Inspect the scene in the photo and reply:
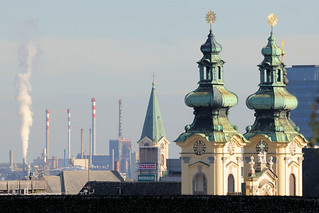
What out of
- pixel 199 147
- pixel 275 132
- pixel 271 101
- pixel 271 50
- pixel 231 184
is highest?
pixel 271 50

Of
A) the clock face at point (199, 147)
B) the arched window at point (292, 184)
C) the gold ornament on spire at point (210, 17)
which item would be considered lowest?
the arched window at point (292, 184)

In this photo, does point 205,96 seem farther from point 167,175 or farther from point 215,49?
point 167,175

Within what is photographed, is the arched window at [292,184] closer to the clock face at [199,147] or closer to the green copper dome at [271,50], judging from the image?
the clock face at [199,147]

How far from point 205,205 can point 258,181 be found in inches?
2095

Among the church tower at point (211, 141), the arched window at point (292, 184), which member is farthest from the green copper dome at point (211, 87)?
the arched window at point (292, 184)

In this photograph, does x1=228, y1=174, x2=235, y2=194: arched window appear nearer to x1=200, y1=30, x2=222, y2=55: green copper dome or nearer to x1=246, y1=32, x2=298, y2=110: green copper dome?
x1=246, y1=32, x2=298, y2=110: green copper dome

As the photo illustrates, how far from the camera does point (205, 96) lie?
474 ft

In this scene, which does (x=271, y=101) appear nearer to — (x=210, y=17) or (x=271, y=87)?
(x=271, y=87)

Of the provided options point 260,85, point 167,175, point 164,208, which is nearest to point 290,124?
point 260,85

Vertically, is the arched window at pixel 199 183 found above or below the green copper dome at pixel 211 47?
below

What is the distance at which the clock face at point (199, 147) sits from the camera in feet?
468

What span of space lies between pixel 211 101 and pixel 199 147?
450cm

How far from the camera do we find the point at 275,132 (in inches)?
5694

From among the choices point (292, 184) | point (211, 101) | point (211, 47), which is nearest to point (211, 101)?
point (211, 101)
